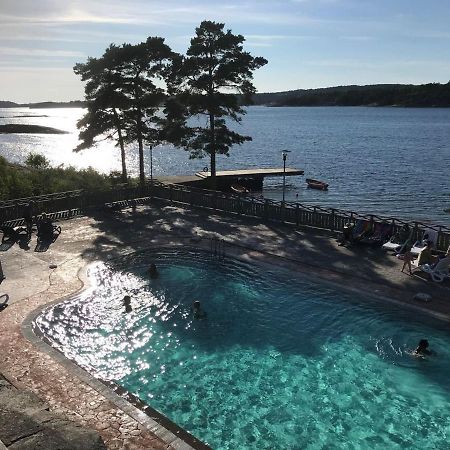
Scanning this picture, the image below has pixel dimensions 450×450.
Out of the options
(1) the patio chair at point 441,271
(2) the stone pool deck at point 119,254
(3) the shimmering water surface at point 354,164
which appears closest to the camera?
(2) the stone pool deck at point 119,254

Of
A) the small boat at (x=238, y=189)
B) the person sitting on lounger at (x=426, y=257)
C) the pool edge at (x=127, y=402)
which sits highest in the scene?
the person sitting on lounger at (x=426, y=257)

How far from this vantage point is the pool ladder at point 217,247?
71.7 ft

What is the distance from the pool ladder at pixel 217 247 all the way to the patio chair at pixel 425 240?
8.27 m

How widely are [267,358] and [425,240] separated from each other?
10.6 metres

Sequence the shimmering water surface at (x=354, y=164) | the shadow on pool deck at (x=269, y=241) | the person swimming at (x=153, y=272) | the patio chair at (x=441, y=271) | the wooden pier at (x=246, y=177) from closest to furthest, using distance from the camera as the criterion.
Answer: the patio chair at (x=441, y=271) < the shadow on pool deck at (x=269, y=241) < the person swimming at (x=153, y=272) < the shimmering water surface at (x=354, y=164) < the wooden pier at (x=246, y=177)

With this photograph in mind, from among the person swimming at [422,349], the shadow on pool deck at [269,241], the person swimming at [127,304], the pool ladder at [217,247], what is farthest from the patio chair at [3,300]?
the person swimming at [422,349]

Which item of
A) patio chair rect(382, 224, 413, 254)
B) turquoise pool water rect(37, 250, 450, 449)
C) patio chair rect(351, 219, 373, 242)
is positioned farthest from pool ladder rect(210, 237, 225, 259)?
patio chair rect(382, 224, 413, 254)

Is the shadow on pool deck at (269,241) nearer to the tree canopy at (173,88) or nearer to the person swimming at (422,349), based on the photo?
the person swimming at (422,349)

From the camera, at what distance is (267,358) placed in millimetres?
13398

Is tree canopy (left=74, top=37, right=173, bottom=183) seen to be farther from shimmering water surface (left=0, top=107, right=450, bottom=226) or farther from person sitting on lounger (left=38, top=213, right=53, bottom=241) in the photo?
shimmering water surface (left=0, top=107, right=450, bottom=226)

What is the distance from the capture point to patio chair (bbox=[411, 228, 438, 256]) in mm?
20081

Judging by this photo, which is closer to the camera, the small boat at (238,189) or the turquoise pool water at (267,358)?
the turquoise pool water at (267,358)

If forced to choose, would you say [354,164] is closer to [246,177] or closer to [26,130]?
[246,177]

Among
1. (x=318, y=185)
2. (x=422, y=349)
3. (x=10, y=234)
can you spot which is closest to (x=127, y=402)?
(x=422, y=349)
